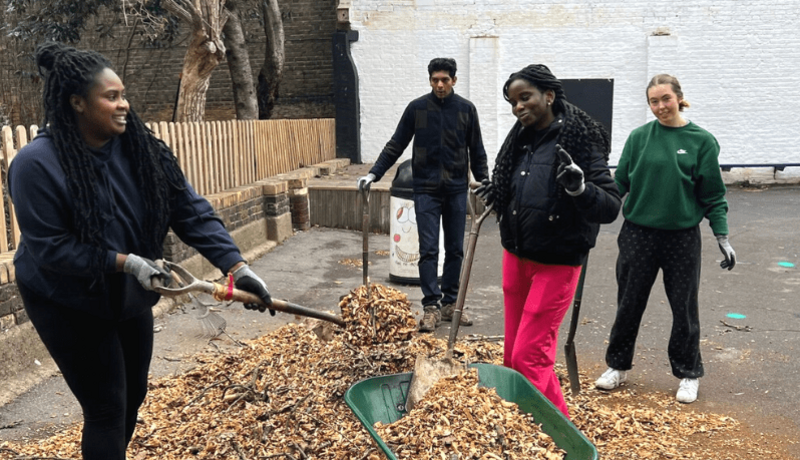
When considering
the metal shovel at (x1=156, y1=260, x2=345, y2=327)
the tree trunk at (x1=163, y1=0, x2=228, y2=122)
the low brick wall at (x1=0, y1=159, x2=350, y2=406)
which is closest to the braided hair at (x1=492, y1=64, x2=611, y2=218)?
the metal shovel at (x1=156, y1=260, x2=345, y2=327)

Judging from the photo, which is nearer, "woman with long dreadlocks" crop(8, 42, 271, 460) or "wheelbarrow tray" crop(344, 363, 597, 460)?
"woman with long dreadlocks" crop(8, 42, 271, 460)

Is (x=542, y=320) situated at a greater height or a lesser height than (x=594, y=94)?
lesser

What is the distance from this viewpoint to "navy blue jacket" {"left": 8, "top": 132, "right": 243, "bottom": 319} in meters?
2.72

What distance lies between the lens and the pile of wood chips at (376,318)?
518cm

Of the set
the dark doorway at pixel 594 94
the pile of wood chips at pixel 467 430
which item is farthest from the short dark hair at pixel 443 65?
the dark doorway at pixel 594 94

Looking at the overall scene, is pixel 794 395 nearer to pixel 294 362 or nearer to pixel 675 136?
pixel 675 136

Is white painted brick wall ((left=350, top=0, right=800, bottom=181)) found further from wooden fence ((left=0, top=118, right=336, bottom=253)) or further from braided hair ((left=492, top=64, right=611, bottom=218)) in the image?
braided hair ((left=492, top=64, right=611, bottom=218))

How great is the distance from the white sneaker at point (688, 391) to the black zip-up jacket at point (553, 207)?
167 cm

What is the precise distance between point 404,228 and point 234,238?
2.11 metres

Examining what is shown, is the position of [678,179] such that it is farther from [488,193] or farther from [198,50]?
[198,50]

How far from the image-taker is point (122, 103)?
2.89 metres

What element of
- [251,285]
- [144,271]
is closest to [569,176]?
[251,285]

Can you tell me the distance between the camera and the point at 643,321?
6.75 meters

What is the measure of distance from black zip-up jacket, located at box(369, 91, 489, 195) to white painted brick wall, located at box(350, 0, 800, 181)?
924 cm
